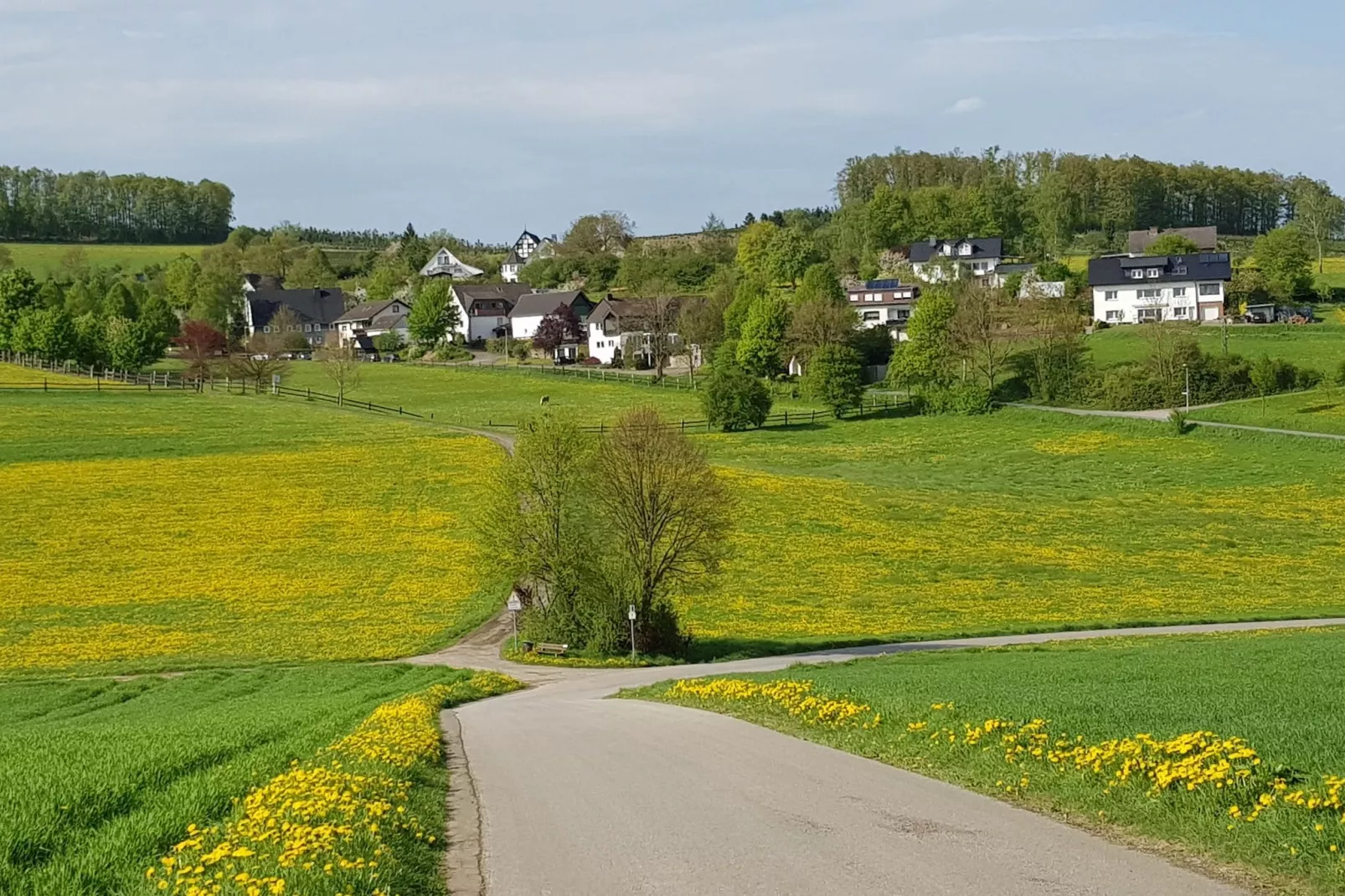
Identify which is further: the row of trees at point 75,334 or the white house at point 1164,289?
the white house at point 1164,289

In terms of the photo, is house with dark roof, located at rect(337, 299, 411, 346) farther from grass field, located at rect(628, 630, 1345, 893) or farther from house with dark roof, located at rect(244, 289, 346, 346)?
grass field, located at rect(628, 630, 1345, 893)

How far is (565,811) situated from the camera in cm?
1344

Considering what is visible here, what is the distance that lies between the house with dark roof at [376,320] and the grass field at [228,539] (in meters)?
78.6

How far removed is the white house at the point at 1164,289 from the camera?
136750 millimetres

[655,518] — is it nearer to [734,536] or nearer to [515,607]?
[515,607]

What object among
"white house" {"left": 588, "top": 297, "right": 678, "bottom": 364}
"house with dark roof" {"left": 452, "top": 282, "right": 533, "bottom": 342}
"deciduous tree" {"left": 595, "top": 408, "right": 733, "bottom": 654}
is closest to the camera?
"deciduous tree" {"left": 595, "top": 408, "right": 733, "bottom": 654}

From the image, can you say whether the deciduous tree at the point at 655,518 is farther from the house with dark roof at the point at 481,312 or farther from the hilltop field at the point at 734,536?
the house with dark roof at the point at 481,312

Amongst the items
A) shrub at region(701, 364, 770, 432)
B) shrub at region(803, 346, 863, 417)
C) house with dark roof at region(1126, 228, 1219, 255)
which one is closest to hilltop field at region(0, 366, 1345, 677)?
shrub at region(701, 364, 770, 432)

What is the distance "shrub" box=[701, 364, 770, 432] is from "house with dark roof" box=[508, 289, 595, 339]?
69.5 metres

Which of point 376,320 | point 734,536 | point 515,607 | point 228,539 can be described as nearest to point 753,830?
point 515,607

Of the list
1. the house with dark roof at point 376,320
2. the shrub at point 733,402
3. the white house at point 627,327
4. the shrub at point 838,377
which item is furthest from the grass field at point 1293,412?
the house with dark roof at point 376,320

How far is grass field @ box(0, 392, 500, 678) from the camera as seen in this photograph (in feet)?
142

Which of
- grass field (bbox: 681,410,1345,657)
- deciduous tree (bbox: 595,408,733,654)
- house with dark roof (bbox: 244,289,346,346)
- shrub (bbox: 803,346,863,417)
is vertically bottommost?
grass field (bbox: 681,410,1345,657)

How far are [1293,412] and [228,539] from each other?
76.4 meters
